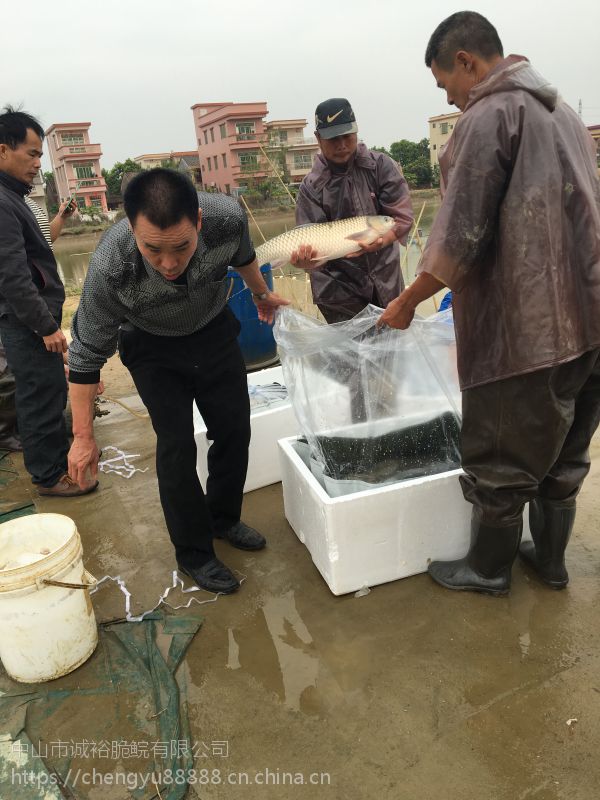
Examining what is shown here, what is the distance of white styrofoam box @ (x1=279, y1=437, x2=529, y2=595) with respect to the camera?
214 centimetres

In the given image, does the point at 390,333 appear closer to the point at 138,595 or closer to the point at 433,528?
the point at 433,528

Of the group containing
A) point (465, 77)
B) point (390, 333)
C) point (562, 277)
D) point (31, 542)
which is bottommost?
point (31, 542)

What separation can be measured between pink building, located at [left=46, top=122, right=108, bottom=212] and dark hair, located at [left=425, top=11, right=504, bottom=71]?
117 feet

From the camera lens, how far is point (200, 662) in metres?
1.97

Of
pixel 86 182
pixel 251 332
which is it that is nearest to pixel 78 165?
pixel 86 182

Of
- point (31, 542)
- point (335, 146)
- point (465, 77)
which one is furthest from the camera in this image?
point (335, 146)

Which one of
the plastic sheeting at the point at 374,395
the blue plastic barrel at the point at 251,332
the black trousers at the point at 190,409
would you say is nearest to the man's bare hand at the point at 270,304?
the plastic sheeting at the point at 374,395

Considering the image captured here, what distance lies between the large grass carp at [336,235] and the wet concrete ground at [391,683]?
61.1 inches

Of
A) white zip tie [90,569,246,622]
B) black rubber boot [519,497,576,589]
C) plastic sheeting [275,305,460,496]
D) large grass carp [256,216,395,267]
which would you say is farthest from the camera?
large grass carp [256,216,395,267]

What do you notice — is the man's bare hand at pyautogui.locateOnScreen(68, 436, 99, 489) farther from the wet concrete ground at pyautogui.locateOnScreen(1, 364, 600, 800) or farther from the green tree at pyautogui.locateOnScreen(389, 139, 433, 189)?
the green tree at pyautogui.locateOnScreen(389, 139, 433, 189)

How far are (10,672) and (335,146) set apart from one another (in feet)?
9.29

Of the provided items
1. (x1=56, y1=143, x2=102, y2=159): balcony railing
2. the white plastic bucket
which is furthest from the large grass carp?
(x1=56, y1=143, x2=102, y2=159): balcony railing

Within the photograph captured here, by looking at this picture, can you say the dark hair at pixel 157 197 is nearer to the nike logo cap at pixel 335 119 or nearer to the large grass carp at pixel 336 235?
the large grass carp at pixel 336 235

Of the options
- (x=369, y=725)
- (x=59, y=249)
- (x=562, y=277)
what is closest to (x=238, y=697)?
(x=369, y=725)
